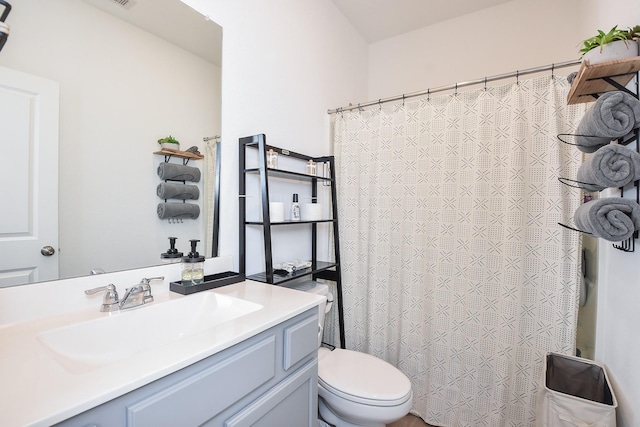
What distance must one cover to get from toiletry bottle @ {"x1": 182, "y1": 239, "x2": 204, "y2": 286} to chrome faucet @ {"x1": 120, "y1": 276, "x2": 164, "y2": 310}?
0.47 ft

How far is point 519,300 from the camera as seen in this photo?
150cm

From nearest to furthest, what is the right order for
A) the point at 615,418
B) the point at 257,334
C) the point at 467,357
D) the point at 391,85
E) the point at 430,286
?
1. the point at 257,334
2. the point at 615,418
3. the point at 467,357
4. the point at 430,286
5. the point at 391,85

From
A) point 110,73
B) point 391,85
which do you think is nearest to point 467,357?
point 110,73

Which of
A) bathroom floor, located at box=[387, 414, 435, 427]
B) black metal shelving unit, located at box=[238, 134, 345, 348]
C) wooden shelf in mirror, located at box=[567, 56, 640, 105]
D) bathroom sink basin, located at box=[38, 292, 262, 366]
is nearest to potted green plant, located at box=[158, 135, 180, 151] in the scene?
black metal shelving unit, located at box=[238, 134, 345, 348]

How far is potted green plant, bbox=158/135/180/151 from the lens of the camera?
3.82 ft

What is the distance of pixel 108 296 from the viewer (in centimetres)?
94

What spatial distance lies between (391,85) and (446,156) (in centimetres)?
135

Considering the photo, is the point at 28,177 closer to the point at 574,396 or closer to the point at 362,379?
the point at 362,379

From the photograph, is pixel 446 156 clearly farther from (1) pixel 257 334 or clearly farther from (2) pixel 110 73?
(2) pixel 110 73

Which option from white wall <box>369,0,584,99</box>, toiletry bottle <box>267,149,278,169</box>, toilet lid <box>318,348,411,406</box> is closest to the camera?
toilet lid <box>318,348,411,406</box>

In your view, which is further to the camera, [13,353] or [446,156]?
[446,156]

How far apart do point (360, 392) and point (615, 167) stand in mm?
1229

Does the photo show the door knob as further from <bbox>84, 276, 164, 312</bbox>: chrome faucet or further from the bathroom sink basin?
the bathroom sink basin

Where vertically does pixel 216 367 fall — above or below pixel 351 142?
below
